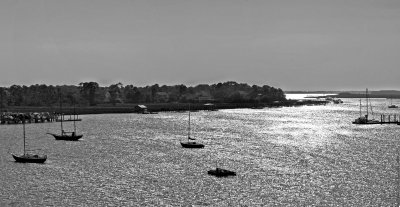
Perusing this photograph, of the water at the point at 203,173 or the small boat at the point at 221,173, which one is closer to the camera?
the water at the point at 203,173

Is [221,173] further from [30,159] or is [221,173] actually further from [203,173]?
[30,159]

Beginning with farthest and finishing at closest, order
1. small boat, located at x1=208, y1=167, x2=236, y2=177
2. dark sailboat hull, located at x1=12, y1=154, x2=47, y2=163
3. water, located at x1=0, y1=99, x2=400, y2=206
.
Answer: dark sailboat hull, located at x1=12, y1=154, x2=47, y2=163
small boat, located at x1=208, y1=167, x2=236, y2=177
water, located at x1=0, y1=99, x2=400, y2=206

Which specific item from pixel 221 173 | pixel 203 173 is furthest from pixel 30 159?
pixel 221 173

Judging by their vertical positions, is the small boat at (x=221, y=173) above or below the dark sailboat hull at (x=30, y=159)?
below

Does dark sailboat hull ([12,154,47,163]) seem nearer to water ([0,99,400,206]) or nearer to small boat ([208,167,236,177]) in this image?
water ([0,99,400,206])

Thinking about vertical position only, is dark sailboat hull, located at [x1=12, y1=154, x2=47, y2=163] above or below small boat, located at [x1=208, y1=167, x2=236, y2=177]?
above

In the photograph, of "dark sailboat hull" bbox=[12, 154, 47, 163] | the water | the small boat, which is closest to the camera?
the water

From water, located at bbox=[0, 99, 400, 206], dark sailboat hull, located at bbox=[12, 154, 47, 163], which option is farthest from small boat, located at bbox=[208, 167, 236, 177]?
dark sailboat hull, located at bbox=[12, 154, 47, 163]

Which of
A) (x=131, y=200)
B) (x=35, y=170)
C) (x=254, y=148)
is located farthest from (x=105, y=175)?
(x=254, y=148)

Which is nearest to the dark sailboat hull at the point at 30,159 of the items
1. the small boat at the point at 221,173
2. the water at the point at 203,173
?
the water at the point at 203,173

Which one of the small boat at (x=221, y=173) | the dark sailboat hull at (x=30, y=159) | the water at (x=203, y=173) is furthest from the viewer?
the dark sailboat hull at (x=30, y=159)

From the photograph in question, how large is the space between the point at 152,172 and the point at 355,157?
40.4m

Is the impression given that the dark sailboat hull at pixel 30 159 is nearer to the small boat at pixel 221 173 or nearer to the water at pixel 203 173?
the water at pixel 203 173

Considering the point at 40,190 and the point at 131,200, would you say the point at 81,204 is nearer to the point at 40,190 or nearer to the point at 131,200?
the point at 131,200
